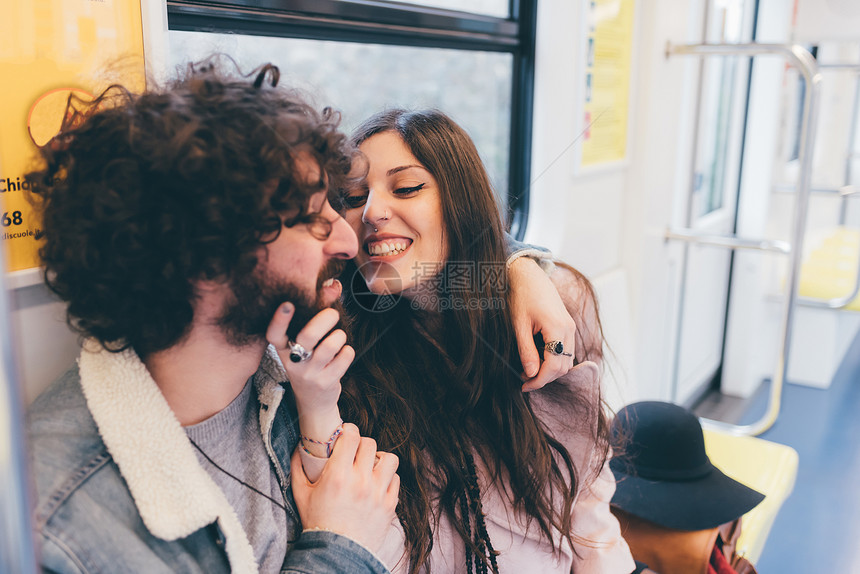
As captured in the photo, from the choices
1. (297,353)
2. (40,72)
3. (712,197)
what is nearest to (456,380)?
(297,353)

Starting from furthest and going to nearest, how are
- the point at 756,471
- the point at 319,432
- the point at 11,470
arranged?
the point at 756,471, the point at 319,432, the point at 11,470

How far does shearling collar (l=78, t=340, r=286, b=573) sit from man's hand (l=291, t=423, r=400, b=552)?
12 centimetres

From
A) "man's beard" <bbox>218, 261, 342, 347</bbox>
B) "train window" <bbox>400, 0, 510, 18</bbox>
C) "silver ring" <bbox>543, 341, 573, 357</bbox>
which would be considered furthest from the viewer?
"train window" <bbox>400, 0, 510, 18</bbox>

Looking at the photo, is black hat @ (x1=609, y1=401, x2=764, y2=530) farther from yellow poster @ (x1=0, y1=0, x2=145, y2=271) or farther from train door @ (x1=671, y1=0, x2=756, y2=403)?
train door @ (x1=671, y1=0, x2=756, y2=403)

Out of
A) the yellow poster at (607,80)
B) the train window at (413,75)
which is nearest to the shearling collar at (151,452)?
the train window at (413,75)

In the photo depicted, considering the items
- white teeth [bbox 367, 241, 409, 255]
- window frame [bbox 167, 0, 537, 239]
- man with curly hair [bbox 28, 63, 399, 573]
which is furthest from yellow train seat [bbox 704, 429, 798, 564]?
man with curly hair [bbox 28, 63, 399, 573]

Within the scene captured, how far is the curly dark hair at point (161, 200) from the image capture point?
0.79 meters

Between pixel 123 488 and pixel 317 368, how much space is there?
274 millimetres

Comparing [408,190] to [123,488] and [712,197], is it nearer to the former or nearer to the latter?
[123,488]

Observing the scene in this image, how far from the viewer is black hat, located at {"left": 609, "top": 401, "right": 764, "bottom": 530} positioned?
60.2 inches

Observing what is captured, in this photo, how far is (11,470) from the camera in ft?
1.48

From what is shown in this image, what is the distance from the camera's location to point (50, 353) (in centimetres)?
98

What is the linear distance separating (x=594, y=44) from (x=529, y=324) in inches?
55.2

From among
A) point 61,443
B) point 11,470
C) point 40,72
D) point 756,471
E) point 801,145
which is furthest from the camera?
point 801,145
